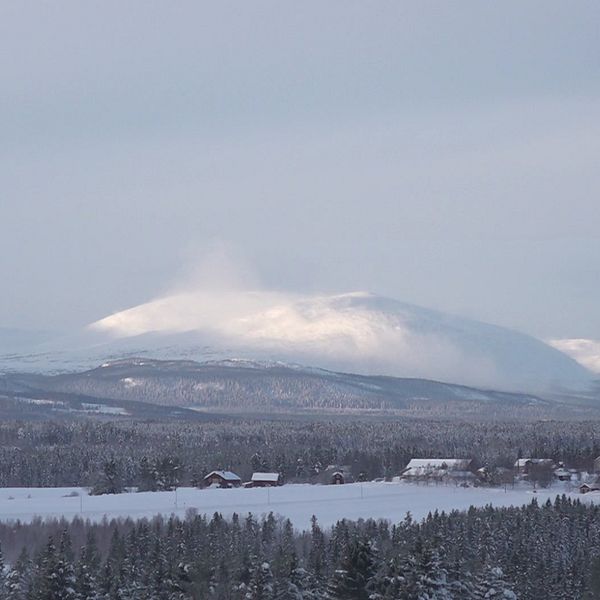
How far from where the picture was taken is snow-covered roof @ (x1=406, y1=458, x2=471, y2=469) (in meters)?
125

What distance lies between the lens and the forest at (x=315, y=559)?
3753 centimetres

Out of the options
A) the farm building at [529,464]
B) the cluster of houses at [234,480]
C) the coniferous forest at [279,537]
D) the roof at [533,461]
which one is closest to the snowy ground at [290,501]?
the cluster of houses at [234,480]

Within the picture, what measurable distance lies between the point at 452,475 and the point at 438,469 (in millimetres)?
2427

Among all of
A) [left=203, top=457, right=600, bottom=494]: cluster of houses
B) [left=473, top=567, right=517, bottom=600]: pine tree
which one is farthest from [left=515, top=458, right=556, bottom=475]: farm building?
[left=473, top=567, right=517, bottom=600]: pine tree

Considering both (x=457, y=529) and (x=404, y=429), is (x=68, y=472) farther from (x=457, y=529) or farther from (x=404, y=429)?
(x=404, y=429)

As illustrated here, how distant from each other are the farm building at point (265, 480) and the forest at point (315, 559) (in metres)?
32.9

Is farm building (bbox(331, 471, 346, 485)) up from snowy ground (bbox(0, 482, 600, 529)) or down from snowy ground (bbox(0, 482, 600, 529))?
up

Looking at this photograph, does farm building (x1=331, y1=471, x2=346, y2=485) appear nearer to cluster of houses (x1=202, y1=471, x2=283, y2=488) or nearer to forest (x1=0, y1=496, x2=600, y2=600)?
cluster of houses (x1=202, y1=471, x2=283, y2=488)

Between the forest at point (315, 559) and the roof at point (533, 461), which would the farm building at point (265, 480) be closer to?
the roof at point (533, 461)

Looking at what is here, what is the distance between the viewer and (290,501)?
103000mm

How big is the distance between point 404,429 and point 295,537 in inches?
4737

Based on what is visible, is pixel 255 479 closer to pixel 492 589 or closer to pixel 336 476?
pixel 336 476

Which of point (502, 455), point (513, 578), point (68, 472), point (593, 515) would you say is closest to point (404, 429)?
point (502, 455)

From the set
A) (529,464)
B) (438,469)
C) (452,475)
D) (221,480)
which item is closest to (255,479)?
(221,480)
